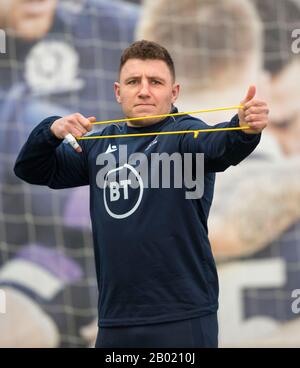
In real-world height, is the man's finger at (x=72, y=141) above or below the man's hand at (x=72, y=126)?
below

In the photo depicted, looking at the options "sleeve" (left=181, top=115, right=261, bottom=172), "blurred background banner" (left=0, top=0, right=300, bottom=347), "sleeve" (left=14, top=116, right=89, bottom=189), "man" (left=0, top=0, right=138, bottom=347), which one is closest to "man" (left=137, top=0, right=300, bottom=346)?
"blurred background banner" (left=0, top=0, right=300, bottom=347)

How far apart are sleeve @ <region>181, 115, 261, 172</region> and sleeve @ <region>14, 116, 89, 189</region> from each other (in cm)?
29

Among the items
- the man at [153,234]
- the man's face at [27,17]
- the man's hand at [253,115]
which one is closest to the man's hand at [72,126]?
Result: the man at [153,234]

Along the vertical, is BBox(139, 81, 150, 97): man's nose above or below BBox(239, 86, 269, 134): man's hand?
above

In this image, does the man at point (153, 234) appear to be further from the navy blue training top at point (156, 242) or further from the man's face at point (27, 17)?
the man's face at point (27, 17)

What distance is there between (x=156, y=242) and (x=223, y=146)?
0.74 feet

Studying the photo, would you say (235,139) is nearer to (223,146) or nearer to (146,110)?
(223,146)

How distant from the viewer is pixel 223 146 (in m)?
1.37

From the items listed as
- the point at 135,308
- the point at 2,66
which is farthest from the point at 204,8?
the point at 135,308

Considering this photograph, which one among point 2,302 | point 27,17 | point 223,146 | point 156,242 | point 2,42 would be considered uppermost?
point 27,17

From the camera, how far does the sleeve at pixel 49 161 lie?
155cm

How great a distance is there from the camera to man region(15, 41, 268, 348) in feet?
4.67

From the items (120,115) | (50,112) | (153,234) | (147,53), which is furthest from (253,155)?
(153,234)

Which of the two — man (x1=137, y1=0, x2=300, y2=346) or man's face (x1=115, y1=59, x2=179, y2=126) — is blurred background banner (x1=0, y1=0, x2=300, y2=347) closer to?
man (x1=137, y1=0, x2=300, y2=346)
